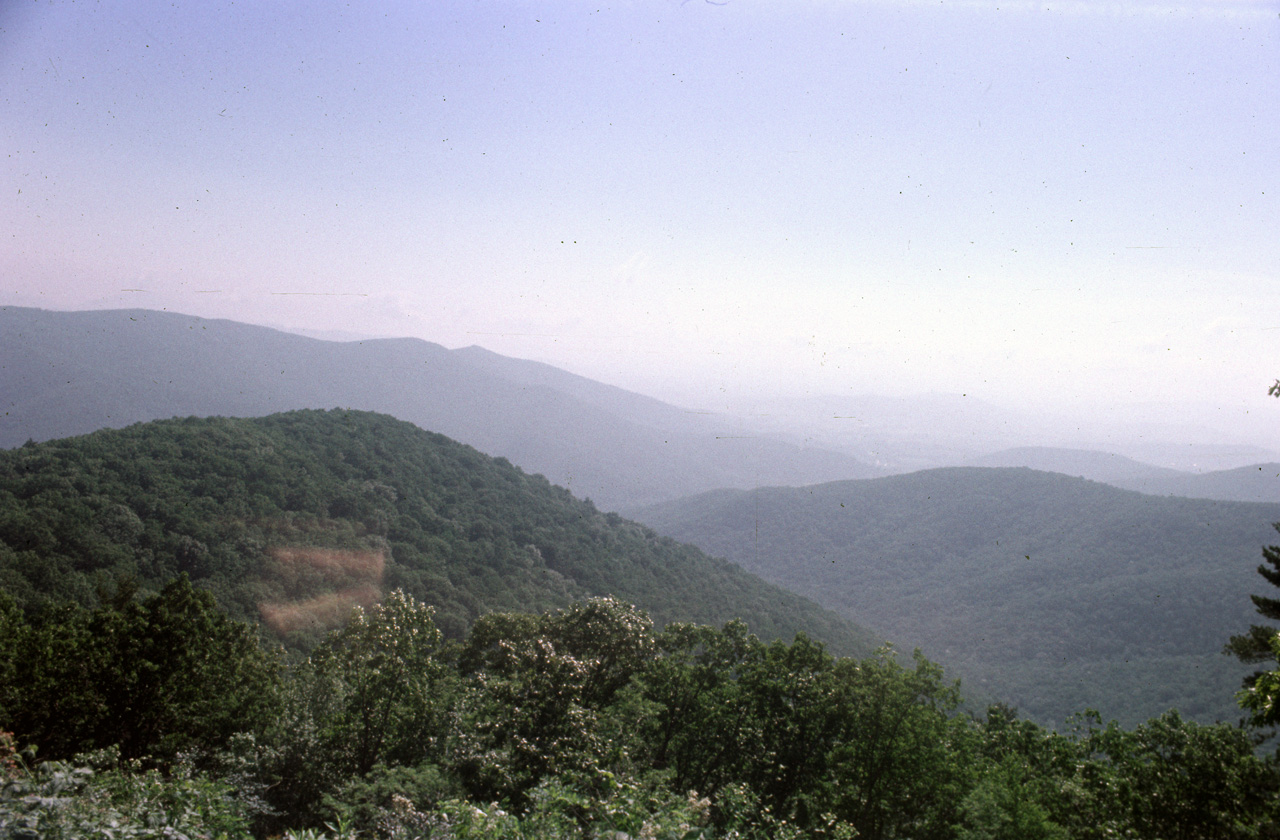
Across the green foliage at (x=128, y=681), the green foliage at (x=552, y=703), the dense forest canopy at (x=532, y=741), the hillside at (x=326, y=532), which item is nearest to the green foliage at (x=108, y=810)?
the dense forest canopy at (x=532, y=741)

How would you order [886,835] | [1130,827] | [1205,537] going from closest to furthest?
[1130,827] < [886,835] < [1205,537]

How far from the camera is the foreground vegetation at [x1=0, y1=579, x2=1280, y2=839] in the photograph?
32.9 feet

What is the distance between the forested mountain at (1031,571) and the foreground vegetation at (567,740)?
66.8 metres

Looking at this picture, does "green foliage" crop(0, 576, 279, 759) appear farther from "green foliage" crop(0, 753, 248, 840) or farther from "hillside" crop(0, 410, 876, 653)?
"green foliage" crop(0, 753, 248, 840)

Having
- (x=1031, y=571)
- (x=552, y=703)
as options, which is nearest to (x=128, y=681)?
(x=552, y=703)

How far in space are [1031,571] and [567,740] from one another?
5787 inches

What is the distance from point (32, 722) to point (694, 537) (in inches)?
6628

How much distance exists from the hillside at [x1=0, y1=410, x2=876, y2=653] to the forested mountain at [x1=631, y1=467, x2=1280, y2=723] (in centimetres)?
3364

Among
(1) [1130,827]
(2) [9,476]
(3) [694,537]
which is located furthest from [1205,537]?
(2) [9,476]

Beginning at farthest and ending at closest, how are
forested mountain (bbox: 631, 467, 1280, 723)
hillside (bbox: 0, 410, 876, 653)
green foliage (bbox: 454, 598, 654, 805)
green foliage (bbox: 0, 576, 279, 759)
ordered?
1. forested mountain (bbox: 631, 467, 1280, 723)
2. hillside (bbox: 0, 410, 876, 653)
3. green foliage (bbox: 0, 576, 279, 759)
4. green foliage (bbox: 454, 598, 654, 805)

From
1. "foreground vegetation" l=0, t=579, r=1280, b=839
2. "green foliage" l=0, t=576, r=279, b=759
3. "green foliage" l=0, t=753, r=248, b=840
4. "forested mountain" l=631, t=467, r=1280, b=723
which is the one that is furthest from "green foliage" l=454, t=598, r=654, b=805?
"forested mountain" l=631, t=467, r=1280, b=723

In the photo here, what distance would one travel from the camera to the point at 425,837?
22.4 ft

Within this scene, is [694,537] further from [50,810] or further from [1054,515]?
[50,810]

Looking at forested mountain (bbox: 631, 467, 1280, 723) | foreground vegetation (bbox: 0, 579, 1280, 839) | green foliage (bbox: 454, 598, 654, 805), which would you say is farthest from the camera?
forested mountain (bbox: 631, 467, 1280, 723)
